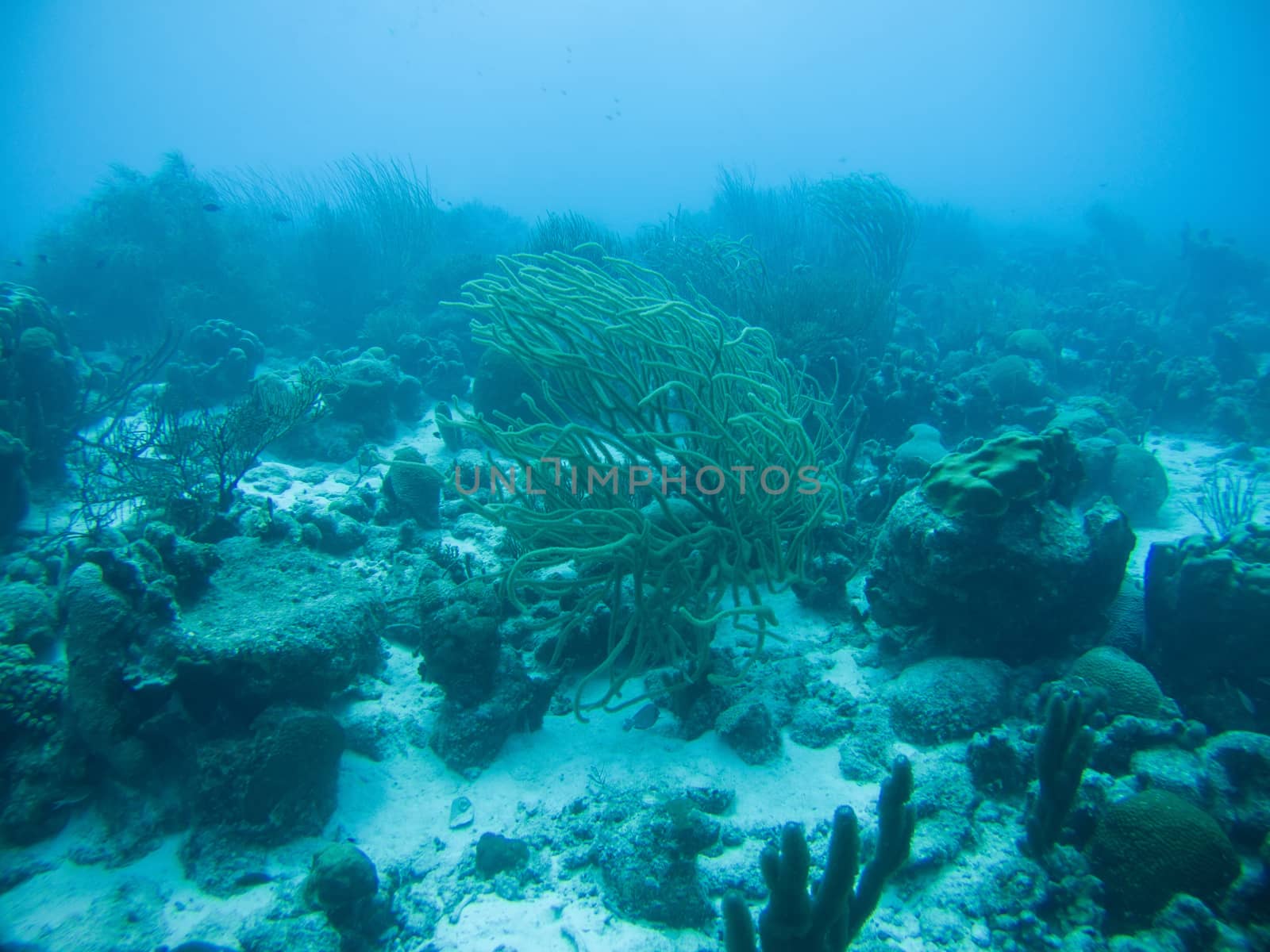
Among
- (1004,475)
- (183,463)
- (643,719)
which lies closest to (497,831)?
(643,719)

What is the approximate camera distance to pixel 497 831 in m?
2.95

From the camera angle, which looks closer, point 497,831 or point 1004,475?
point 497,831

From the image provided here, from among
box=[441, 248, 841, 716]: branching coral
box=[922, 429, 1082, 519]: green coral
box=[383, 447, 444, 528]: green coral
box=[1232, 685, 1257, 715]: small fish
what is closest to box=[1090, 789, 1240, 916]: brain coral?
box=[1232, 685, 1257, 715]: small fish

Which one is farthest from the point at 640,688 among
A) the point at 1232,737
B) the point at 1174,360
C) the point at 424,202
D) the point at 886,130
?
the point at 886,130

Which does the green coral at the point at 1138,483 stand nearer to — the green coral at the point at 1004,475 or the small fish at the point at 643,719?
the green coral at the point at 1004,475

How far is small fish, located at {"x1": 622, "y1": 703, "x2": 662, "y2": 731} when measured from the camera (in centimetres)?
346

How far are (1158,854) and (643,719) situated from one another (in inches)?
96.1

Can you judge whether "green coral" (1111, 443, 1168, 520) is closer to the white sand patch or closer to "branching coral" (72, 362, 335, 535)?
the white sand patch

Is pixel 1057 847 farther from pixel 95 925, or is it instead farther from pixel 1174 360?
pixel 1174 360

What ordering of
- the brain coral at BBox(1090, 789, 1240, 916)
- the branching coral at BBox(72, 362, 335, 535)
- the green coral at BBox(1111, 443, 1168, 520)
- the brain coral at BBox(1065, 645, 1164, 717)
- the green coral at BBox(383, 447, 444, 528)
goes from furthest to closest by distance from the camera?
the green coral at BBox(1111, 443, 1168, 520) < the green coral at BBox(383, 447, 444, 528) < the branching coral at BBox(72, 362, 335, 535) < the brain coral at BBox(1065, 645, 1164, 717) < the brain coral at BBox(1090, 789, 1240, 916)

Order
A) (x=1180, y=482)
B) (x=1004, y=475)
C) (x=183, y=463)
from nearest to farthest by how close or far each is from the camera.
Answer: (x=1004, y=475), (x=183, y=463), (x=1180, y=482)

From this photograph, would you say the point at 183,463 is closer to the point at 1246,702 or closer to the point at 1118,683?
the point at 1118,683

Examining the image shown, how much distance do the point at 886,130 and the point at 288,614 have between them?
128 m

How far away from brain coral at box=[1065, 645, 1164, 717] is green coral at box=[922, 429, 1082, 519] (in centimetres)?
98
